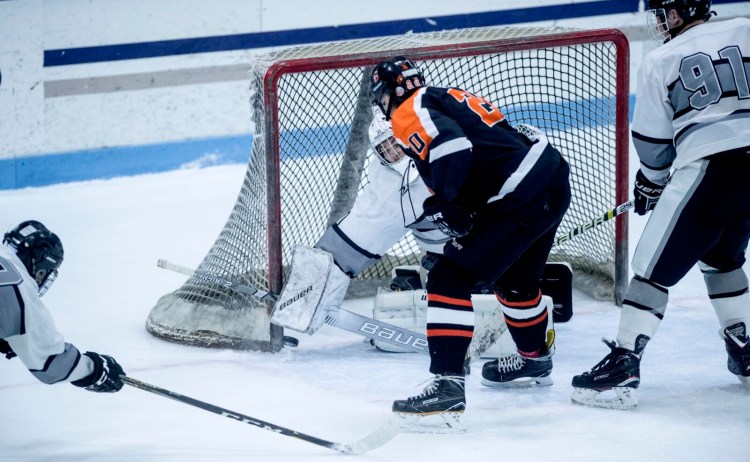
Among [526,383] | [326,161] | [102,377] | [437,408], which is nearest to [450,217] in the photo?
[437,408]

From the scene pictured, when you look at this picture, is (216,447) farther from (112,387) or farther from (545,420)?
(545,420)

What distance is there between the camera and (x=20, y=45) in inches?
229

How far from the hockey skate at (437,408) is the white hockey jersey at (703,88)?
0.84m

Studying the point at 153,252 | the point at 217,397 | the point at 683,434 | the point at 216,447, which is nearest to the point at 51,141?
the point at 153,252

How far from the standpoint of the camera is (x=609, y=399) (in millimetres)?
3068

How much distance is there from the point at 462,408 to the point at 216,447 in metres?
0.64

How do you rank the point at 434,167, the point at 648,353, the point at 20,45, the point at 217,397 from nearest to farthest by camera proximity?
the point at 434,167 < the point at 217,397 < the point at 648,353 < the point at 20,45

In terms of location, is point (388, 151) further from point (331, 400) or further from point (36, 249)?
point (36, 249)

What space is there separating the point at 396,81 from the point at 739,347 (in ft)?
4.09

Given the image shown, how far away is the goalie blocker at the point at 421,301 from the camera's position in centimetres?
367

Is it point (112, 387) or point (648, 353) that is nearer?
point (112, 387)

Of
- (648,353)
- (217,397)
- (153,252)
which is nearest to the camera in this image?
(217,397)

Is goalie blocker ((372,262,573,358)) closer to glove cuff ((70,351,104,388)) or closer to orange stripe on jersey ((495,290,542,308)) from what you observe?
orange stripe on jersey ((495,290,542,308))

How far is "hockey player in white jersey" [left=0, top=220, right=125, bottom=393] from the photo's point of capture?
8.02ft
